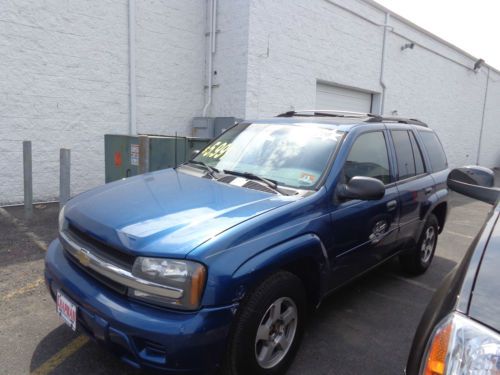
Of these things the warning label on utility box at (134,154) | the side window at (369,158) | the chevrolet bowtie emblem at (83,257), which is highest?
the side window at (369,158)

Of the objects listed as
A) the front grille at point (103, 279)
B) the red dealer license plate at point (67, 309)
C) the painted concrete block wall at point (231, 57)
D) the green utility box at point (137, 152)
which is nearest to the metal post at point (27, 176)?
the green utility box at point (137, 152)

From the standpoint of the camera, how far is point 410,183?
381 centimetres

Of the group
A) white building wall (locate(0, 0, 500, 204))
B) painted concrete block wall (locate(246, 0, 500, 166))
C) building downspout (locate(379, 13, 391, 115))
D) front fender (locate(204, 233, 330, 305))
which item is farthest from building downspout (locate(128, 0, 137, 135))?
building downspout (locate(379, 13, 391, 115))

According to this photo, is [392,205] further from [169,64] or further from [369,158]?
[169,64]

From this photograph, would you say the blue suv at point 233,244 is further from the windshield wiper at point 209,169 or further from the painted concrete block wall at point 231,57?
the painted concrete block wall at point 231,57

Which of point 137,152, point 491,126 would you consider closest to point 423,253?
point 137,152

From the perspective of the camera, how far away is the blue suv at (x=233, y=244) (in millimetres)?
1923

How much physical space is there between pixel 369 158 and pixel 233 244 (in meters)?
1.82

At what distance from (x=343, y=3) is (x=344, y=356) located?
10.0 m

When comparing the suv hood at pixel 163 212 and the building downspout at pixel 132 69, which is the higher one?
the building downspout at pixel 132 69

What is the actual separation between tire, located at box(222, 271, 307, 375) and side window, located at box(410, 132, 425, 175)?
2.33 m

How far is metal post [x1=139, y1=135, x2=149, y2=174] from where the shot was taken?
17.9 feet

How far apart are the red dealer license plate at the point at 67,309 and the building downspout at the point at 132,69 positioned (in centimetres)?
585

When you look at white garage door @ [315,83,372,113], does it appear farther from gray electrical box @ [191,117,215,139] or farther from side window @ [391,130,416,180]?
side window @ [391,130,416,180]
